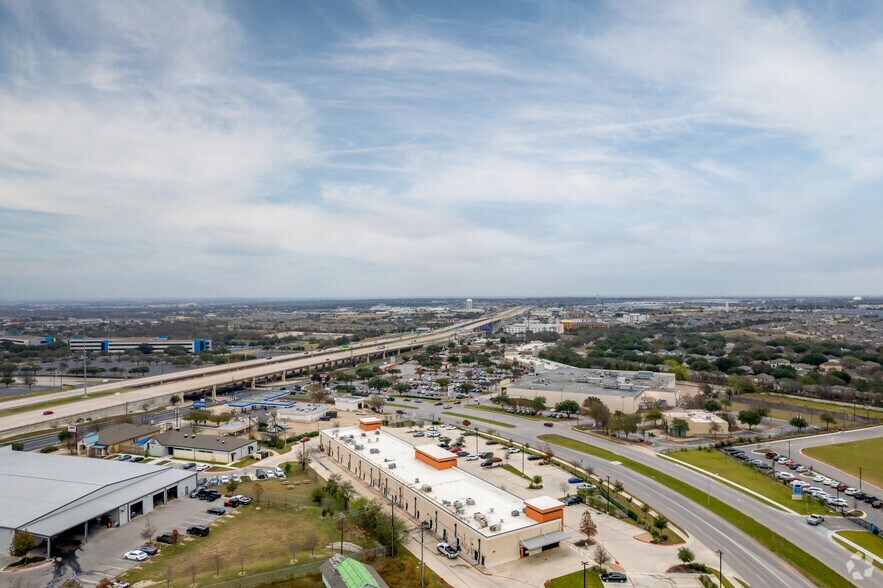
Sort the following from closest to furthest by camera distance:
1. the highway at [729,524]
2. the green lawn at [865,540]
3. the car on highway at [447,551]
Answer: the highway at [729,524], the car on highway at [447,551], the green lawn at [865,540]

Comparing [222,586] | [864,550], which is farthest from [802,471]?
[222,586]

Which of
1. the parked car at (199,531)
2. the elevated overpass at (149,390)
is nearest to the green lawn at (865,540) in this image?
the parked car at (199,531)

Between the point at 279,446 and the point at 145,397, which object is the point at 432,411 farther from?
the point at 145,397

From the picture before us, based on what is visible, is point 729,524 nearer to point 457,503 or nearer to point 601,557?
point 601,557

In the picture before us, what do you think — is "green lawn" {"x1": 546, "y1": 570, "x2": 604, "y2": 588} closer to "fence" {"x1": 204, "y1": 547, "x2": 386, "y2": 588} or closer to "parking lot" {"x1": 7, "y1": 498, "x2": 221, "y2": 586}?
"fence" {"x1": 204, "y1": 547, "x2": 386, "y2": 588}

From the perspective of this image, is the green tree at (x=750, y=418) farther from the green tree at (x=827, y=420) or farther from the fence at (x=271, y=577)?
the fence at (x=271, y=577)

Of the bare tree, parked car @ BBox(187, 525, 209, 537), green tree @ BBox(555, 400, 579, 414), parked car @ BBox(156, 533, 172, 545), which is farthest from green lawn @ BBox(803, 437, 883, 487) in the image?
parked car @ BBox(156, 533, 172, 545)
